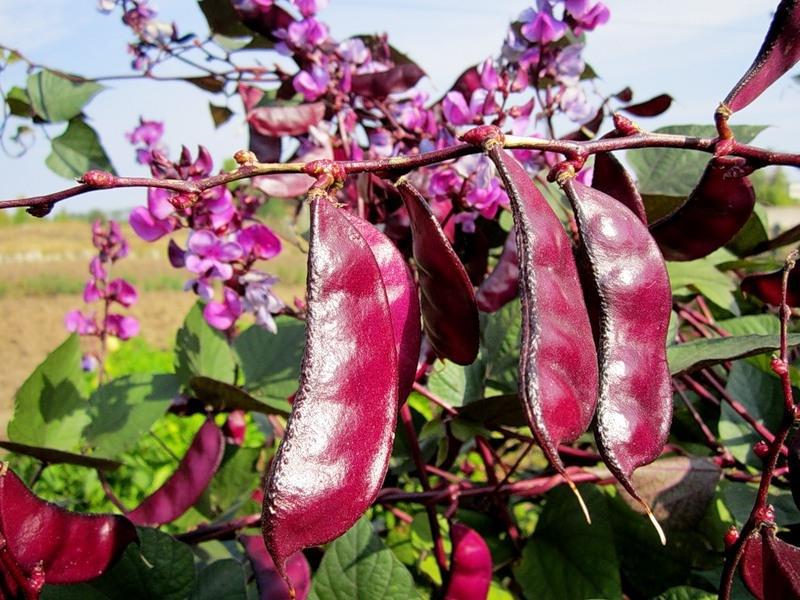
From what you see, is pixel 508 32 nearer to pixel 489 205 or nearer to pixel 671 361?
pixel 489 205

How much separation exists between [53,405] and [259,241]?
0.41 metres

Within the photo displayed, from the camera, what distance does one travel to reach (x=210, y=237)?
77 centimetres

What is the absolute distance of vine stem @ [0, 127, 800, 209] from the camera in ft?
1.27

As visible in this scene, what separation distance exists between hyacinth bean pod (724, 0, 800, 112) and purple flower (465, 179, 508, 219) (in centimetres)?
37

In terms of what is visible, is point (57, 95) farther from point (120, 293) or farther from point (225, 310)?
point (225, 310)

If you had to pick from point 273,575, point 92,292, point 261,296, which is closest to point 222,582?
point 273,575

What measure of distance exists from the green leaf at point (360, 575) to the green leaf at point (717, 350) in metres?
0.27

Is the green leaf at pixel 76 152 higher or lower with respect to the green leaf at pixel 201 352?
higher

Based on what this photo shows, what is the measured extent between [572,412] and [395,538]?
2.47ft

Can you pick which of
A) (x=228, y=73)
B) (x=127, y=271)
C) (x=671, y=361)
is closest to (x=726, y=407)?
(x=671, y=361)

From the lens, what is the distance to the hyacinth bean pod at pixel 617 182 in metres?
0.47

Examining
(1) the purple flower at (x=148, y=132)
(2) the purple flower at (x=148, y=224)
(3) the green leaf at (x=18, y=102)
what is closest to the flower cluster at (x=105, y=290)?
(3) the green leaf at (x=18, y=102)

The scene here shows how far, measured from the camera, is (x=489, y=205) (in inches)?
32.6

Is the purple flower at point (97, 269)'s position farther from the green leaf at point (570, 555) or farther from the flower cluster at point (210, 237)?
the green leaf at point (570, 555)
